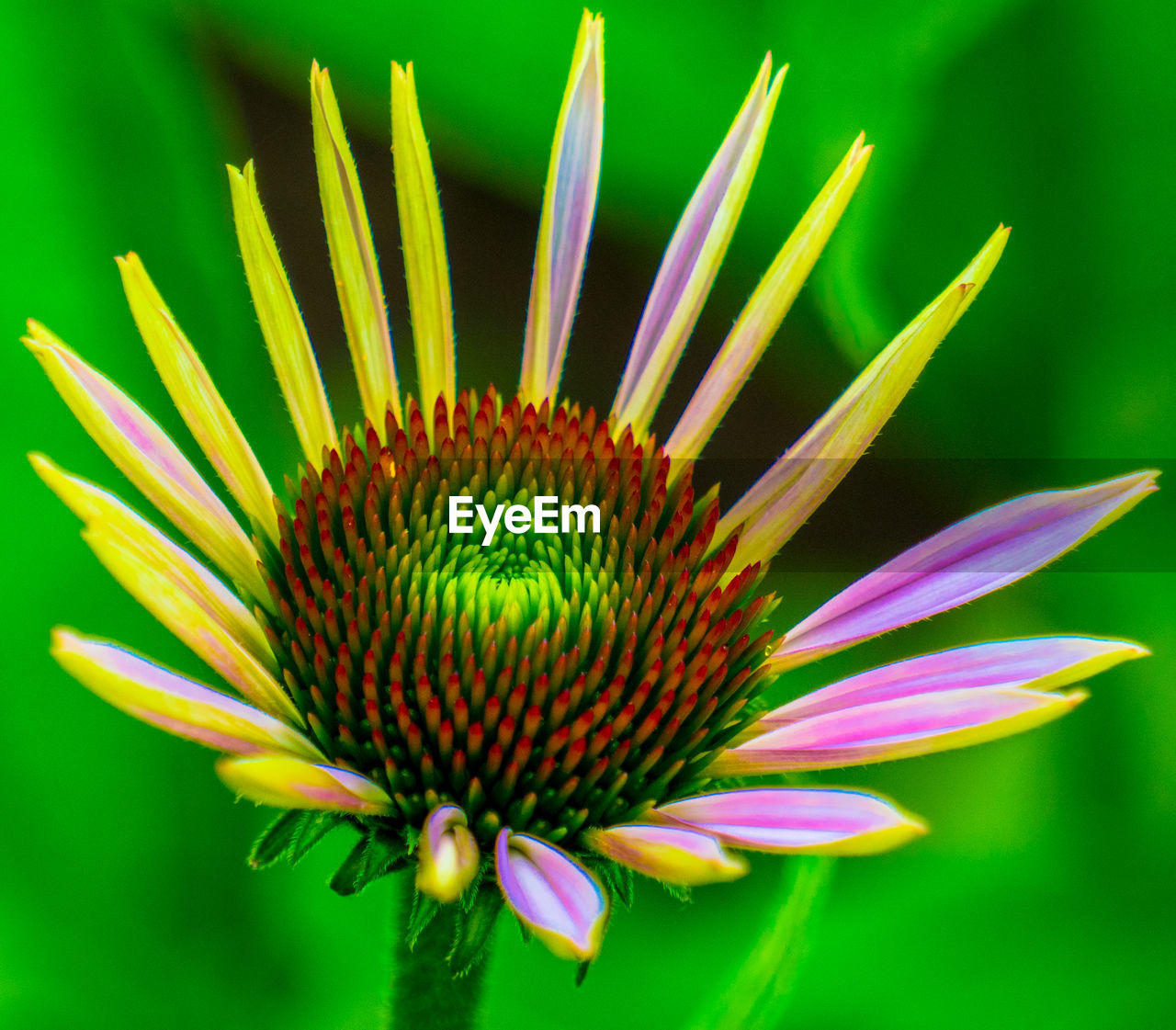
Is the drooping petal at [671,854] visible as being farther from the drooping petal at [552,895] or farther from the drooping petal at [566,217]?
the drooping petal at [566,217]

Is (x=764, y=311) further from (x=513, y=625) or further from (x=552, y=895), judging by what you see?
(x=552, y=895)

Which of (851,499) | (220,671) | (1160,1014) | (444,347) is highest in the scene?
(851,499)

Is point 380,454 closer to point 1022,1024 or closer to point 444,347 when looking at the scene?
point 444,347

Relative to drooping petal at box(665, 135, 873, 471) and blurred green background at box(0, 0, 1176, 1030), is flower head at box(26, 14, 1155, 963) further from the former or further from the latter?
blurred green background at box(0, 0, 1176, 1030)

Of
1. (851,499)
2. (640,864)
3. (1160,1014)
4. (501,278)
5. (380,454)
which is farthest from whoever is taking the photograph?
(501,278)

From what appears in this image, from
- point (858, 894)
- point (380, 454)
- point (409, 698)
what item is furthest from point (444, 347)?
point (858, 894)

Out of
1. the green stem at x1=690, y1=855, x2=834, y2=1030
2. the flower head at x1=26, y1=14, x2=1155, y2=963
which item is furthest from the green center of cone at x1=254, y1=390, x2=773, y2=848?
the green stem at x1=690, y1=855, x2=834, y2=1030

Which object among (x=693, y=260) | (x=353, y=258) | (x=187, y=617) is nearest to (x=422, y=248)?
(x=353, y=258)
